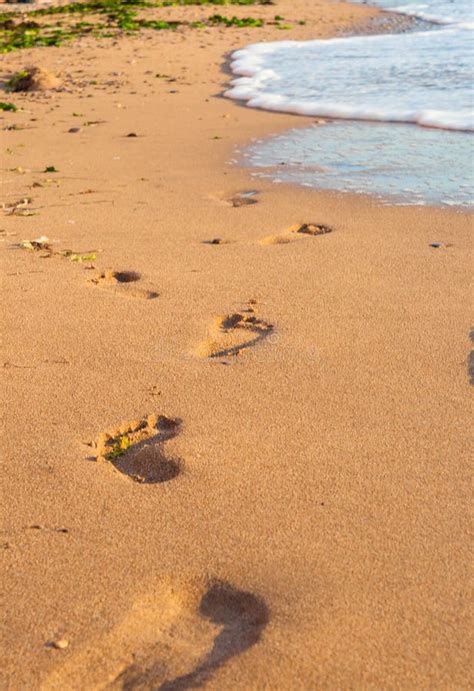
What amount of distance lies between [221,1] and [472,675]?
1625cm

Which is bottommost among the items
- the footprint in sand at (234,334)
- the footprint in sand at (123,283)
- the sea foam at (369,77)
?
the sea foam at (369,77)

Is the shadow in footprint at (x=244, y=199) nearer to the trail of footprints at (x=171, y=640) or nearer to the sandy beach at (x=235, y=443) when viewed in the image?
the sandy beach at (x=235, y=443)

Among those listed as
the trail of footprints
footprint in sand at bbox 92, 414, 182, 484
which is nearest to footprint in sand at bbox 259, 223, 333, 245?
footprint in sand at bbox 92, 414, 182, 484

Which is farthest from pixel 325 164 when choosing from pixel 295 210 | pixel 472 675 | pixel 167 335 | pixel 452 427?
pixel 472 675

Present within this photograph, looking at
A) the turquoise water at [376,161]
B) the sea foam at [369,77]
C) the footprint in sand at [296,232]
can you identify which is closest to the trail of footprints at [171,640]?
the footprint in sand at [296,232]

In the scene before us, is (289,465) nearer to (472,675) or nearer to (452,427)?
(452,427)

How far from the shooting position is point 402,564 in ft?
6.40

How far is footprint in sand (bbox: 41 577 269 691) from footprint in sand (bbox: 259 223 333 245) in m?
2.37

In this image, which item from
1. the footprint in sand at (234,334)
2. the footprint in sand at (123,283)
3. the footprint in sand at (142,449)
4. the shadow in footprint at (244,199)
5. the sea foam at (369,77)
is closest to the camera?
the footprint in sand at (142,449)

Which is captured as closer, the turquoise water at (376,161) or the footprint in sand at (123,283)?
the footprint in sand at (123,283)

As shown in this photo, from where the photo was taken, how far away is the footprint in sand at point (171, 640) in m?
1.67

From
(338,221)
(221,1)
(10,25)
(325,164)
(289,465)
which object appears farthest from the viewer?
(221,1)

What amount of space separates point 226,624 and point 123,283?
1.96 meters

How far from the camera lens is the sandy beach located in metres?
1.76
